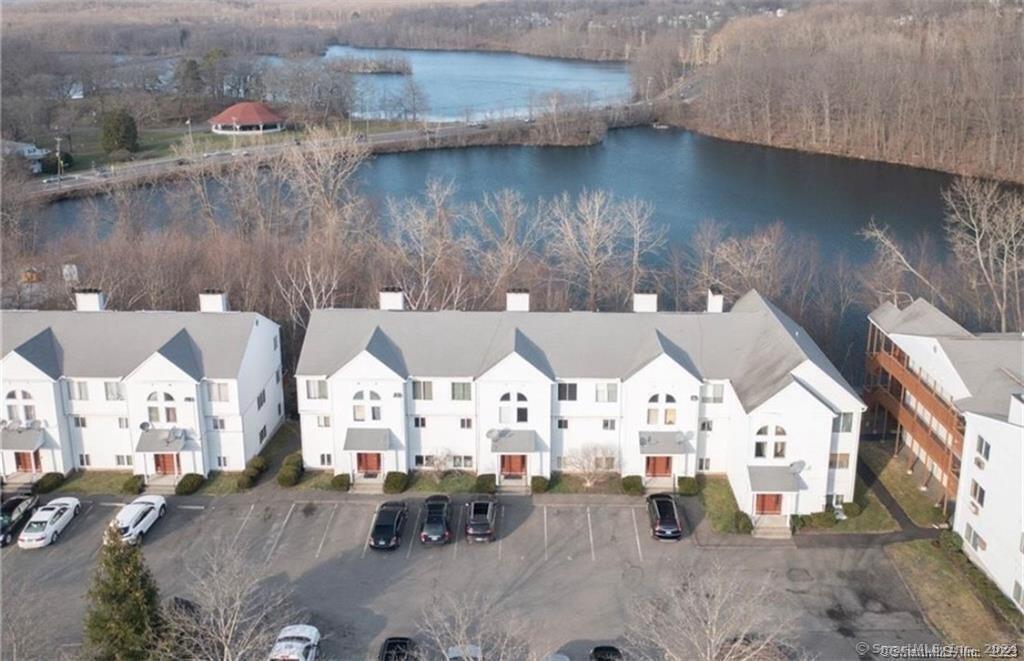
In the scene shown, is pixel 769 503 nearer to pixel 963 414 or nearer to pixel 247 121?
pixel 963 414

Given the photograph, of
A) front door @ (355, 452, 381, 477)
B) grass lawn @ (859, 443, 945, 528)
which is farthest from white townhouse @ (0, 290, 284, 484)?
grass lawn @ (859, 443, 945, 528)

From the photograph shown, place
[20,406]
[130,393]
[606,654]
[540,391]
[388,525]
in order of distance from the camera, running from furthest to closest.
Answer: [20,406] → [130,393] → [540,391] → [388,525] → [606,654]

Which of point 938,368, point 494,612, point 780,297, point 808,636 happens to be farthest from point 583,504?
point 780,297

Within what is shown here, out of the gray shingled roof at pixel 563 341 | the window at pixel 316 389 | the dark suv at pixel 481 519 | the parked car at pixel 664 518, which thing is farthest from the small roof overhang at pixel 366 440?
the parked car at pixel 664 518

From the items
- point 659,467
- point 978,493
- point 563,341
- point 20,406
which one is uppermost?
point 563,341

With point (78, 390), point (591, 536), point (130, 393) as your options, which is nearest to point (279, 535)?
point (130, 393)

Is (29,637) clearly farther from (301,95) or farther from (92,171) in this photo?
(301,95)

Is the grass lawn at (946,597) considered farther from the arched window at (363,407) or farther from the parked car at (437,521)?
the arched window at (363,407)
